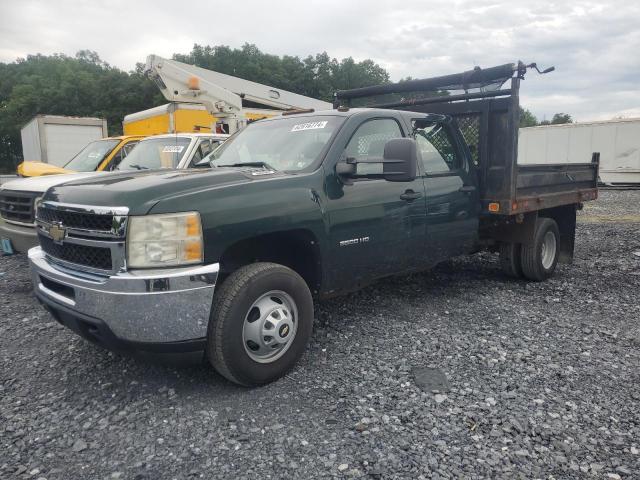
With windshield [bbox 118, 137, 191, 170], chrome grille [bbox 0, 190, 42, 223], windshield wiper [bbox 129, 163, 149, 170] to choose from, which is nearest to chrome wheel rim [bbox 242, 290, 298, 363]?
chrome grille [bbox 0, 190, 42, 223]

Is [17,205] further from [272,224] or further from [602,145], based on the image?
[602,145]

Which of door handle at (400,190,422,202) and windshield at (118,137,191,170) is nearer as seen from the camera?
door handle at (400,190,422,202)

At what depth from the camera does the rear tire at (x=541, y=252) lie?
588 centimetres

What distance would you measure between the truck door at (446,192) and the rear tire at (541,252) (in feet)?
3.44

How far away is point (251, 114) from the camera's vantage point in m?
11.5

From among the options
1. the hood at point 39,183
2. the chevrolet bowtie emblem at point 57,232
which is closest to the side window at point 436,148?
the chevrolet bowtie emblem at point 57,232

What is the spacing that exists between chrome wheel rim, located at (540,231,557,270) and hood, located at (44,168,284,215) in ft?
13.3

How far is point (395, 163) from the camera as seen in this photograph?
3.71m

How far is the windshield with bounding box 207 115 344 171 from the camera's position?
13.0ft

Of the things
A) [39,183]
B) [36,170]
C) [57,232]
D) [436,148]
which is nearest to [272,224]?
[57,232]

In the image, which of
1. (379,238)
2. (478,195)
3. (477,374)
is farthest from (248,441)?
(478,195)

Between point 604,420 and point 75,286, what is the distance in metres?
3.21

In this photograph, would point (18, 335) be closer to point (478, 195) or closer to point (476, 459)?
point (476, 459)

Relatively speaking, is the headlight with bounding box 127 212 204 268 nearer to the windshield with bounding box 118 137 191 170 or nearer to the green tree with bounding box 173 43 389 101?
the windshield with bounding box 118 137 191 170
